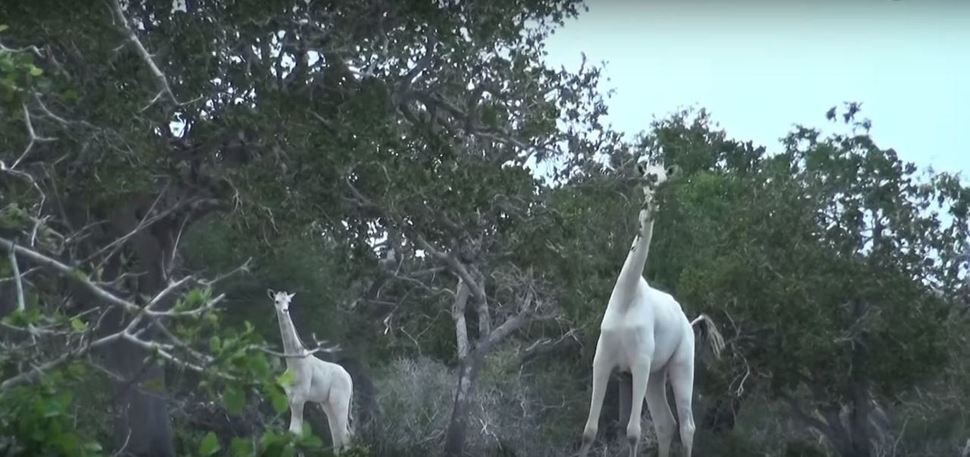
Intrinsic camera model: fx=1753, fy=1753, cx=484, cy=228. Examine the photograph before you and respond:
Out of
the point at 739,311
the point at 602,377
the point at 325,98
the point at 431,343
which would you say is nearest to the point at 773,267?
the point at 739,311

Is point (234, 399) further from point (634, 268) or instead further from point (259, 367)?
point (634, 268)

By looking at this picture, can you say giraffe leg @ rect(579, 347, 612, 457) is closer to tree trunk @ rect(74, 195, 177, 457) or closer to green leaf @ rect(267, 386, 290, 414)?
tree trunk @ rect(74, 195, 177, 457)

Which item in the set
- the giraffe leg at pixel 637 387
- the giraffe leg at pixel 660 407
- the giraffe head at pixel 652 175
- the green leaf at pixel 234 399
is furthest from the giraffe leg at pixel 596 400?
the green leaf at pixel 234 399

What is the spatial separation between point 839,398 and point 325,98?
983 cm

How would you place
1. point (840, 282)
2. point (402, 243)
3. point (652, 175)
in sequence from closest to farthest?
1. point (652, 175)
2. point (402, 243)
3. point (840, 282)

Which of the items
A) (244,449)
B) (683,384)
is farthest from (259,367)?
(683,384)

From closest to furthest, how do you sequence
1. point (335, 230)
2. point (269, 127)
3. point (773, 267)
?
point (269, 127) < point (335, 230) < point (773, 267)

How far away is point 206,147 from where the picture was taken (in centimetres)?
1423

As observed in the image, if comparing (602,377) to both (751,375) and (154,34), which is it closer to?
(154,34)

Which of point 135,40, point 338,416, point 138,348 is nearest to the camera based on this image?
point 135,40

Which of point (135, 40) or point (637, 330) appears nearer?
point (135, 40)

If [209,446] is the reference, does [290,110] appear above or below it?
above

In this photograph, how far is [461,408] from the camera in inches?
692

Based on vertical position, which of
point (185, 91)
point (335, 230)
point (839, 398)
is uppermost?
point (185, 91)
